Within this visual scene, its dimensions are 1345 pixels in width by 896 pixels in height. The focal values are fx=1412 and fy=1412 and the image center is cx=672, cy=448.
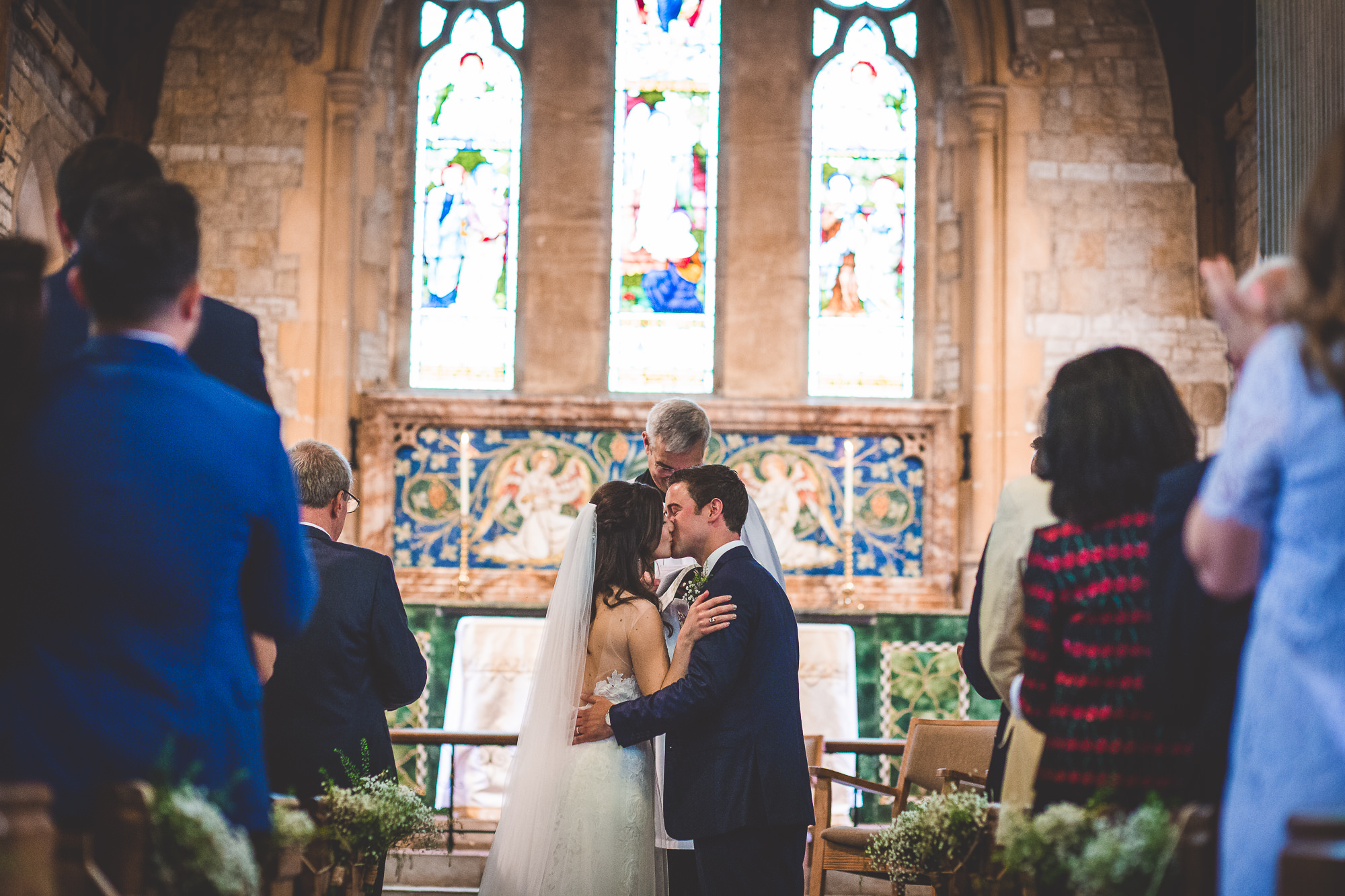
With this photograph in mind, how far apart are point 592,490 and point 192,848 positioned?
6820 mm

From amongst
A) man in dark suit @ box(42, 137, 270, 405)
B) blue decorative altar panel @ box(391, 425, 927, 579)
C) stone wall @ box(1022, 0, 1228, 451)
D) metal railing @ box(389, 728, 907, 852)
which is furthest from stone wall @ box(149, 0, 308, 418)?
man in dark suit @ box(42, 137, 270, 405)

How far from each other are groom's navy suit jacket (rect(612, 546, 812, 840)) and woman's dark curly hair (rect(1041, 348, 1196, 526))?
1180mm

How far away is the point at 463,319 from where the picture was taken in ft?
29.6

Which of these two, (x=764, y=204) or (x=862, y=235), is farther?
(x=862, y=235)

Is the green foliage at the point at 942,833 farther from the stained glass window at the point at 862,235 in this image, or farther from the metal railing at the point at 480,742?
the stained glass window at the point at 862,235

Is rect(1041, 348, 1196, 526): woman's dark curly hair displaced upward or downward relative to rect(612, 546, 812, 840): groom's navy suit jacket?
upward

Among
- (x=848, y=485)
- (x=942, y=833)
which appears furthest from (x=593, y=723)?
(x=848, y=485)

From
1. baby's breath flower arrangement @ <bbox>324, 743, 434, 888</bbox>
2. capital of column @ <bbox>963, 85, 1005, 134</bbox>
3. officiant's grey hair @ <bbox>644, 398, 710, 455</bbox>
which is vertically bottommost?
baby's breath flower arrangement @ <bbox>324, 743, 434, 888</bbox>

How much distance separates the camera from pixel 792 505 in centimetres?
858

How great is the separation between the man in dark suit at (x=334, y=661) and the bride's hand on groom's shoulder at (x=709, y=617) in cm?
65

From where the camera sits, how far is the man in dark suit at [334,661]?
3.26 meters

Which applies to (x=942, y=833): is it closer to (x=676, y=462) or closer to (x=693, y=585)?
(x=693, y=585)

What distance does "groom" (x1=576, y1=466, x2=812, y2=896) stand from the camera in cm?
334

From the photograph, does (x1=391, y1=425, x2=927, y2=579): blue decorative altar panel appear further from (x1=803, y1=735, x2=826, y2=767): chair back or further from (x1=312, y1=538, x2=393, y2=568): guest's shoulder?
(x1=312, y1=538, x2=393, y2=568): guest's shoulder
